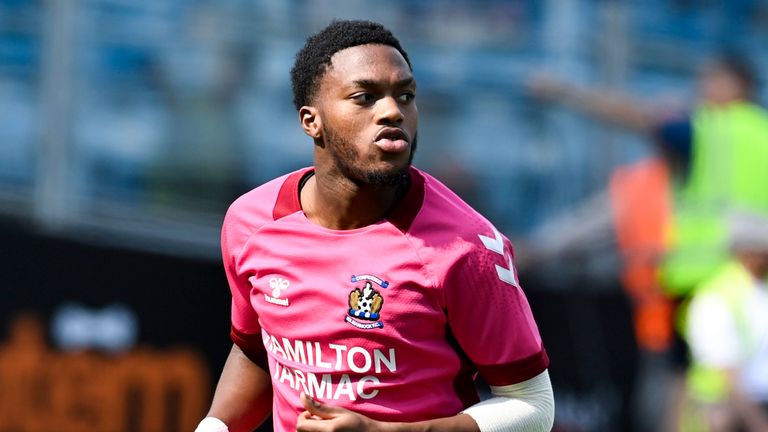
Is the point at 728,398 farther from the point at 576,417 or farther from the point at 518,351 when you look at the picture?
the point at 518,351

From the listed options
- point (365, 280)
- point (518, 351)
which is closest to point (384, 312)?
point (365, 280)

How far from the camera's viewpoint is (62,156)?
7211 millimetres

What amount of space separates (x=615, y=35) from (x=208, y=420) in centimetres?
584

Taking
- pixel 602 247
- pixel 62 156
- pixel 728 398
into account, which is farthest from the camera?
pixel 602 247

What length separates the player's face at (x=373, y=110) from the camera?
131 inches

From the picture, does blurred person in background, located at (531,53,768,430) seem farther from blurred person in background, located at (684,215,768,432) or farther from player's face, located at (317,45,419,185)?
player's face, located at (317,45,419,185)

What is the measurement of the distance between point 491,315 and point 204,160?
4601mm

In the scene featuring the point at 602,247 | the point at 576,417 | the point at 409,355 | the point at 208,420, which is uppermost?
the point at 409,355

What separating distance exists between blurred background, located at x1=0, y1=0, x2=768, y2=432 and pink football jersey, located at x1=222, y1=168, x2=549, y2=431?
373cm

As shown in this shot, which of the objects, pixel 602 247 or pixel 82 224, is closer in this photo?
pixel 82 224

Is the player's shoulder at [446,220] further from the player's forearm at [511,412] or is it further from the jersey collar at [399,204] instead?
the player's forearm at [511,412]

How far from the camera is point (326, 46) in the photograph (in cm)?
342

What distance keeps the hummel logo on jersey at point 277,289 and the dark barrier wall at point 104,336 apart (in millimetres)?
Result: 3671

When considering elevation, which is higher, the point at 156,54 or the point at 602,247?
the point at 156,54
